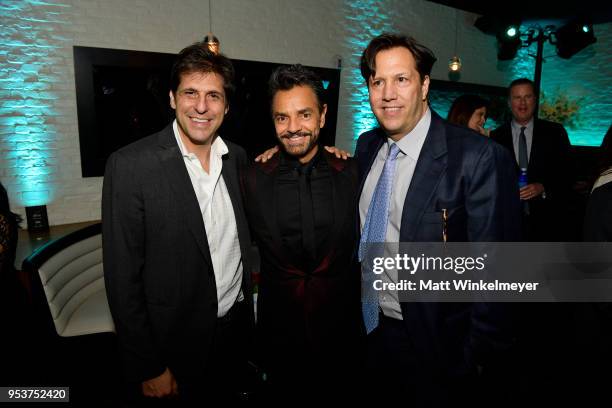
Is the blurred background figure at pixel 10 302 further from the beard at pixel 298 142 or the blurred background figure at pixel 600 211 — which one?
the blurred background figure at pixel 600 211

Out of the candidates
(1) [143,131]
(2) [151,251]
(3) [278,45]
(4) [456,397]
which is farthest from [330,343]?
(3) [278,45]

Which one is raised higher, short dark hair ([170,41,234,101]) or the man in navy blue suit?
short dark hair ([170,41,234,101])

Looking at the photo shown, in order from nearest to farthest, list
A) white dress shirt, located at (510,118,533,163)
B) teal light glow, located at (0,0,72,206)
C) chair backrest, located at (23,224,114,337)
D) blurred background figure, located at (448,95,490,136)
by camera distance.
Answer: chair backrest, located at (23,224,114,337) → teal light glow, located at (0,0,72,206) → blurred background figure, located at (448,95,490,136) → white dress shirt, located at (510,118,533,163)

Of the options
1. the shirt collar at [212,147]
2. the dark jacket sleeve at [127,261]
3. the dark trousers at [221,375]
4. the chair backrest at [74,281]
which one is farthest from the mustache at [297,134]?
the chair backrest at [74,281]

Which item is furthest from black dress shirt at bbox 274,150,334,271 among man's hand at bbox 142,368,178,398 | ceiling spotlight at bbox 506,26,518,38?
ceiling spotlight at bbox 506,26,518,38

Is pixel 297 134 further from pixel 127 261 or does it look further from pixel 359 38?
pixel 359 38

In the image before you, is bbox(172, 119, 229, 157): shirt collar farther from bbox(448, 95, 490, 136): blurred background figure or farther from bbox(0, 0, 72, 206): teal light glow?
bbox(0, 0, 72, 206): teal light glow

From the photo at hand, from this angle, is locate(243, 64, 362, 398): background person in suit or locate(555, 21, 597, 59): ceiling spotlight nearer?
locate(243, 64, 362, 398): background person in suit

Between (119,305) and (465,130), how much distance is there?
62.7 inches

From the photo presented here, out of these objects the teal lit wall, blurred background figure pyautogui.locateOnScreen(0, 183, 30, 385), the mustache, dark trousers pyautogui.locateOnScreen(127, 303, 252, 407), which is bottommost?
dark trousers pyautogui.locateOnScreen(127, 303, 252, 407)

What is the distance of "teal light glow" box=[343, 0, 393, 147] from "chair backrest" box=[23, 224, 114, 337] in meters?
4.13

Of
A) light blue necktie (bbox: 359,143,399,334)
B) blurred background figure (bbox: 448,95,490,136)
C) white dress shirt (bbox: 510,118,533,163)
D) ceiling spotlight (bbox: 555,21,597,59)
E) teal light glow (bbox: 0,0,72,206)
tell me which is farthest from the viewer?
ceiling spotlight (bbox: 555,21,597,59)

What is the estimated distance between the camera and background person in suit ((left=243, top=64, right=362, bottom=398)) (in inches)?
72.4

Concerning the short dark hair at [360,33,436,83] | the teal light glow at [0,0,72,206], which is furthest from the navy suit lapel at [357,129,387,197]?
the teal light glow at [0,0,72,206]
